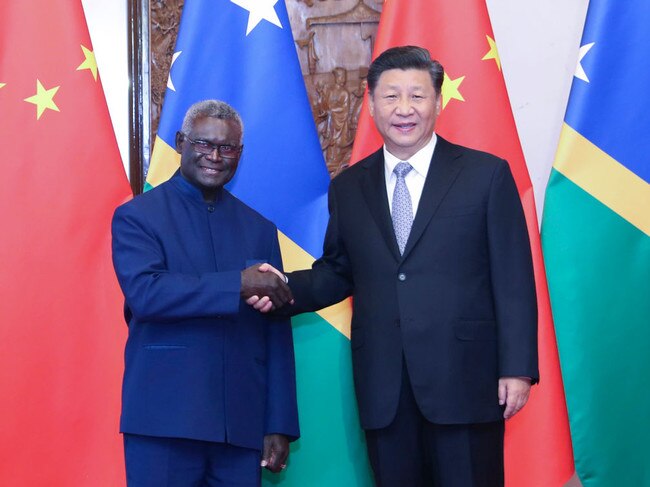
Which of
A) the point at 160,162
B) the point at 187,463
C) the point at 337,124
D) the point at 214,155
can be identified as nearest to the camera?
the point at 187,463

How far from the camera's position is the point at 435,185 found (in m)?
1.98

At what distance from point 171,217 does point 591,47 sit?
138cm

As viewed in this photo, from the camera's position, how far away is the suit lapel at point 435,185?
1.94 meters

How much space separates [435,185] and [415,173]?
9 centimetres

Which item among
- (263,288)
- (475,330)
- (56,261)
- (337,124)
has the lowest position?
(475,330)

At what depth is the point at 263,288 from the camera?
1.91 metres

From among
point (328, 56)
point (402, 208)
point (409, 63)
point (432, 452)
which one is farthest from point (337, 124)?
point (432, 452)

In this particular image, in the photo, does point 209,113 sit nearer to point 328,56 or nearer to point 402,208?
point 402,208

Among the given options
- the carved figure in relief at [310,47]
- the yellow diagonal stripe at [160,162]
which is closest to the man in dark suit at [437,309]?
the yellow diagonal stripe at [160,162]

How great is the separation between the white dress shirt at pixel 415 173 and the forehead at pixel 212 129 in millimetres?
405

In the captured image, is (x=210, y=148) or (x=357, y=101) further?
(x=357, y=101)

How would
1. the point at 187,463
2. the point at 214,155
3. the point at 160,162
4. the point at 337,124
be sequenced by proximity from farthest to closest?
the point at 337,124, the point at 160,162, the point at 214,155, the point at 187,463

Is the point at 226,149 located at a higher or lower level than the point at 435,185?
higher

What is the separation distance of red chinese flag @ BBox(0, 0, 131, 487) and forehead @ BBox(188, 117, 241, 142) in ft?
1.92
